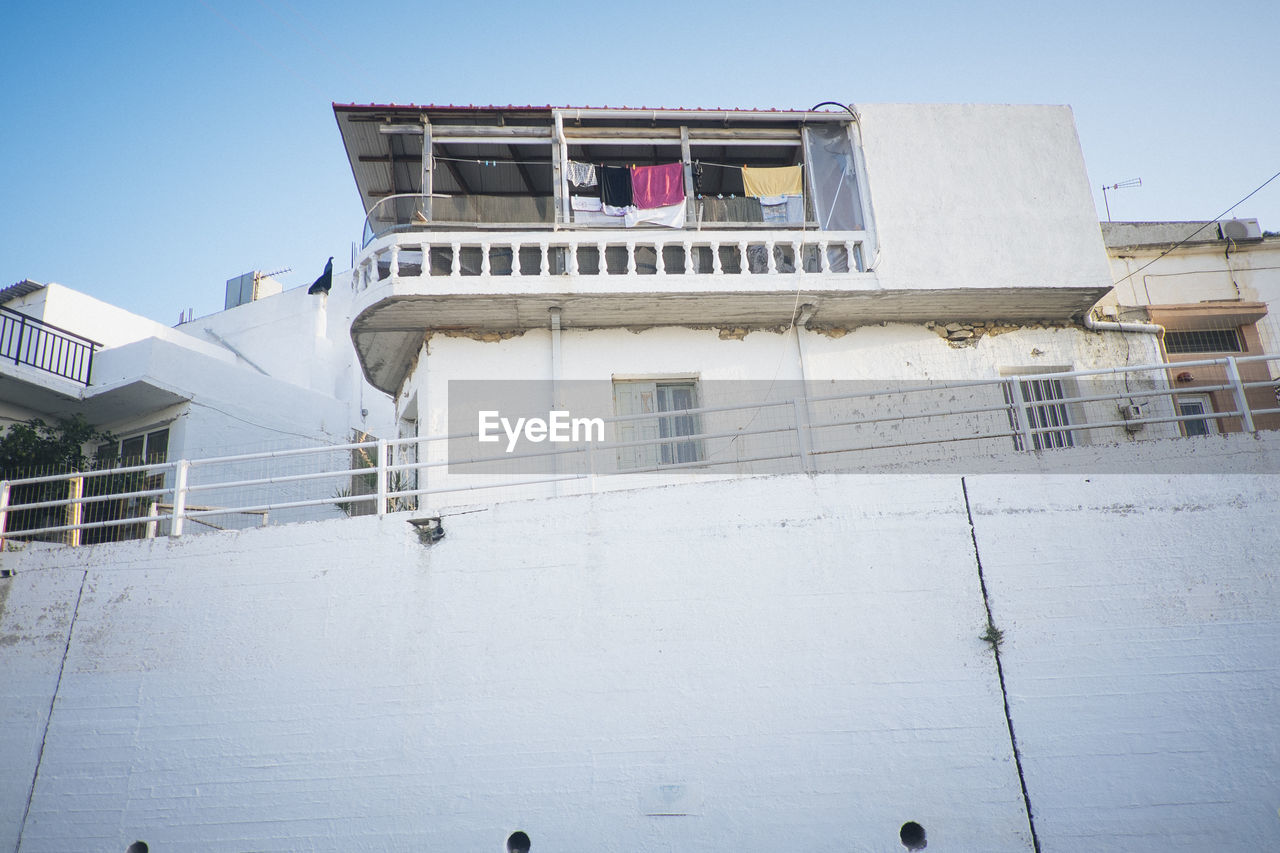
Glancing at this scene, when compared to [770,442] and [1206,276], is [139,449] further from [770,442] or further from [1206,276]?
[1206,276]

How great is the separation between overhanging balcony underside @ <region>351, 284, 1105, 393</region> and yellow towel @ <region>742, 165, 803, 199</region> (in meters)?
1.65

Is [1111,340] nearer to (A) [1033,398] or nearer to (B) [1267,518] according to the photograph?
(A) [1033,398]

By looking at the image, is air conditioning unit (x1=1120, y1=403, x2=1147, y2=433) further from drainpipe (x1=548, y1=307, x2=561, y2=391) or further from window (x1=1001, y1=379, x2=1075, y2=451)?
drainpipe (x1=548, y1=307, x2=561, y2=391)

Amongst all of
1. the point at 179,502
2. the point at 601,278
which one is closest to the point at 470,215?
the point at 601,278

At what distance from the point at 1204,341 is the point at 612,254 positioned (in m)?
9.54

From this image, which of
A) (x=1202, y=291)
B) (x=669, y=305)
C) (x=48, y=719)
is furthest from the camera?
(x=1202, y=291)

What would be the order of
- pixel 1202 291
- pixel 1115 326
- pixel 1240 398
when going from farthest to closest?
pixel 1202 291 < pixel 1115 326 < pixel 1240 398

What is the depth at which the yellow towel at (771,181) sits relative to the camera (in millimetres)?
12406

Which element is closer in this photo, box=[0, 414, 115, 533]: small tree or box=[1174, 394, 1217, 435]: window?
box=[0, 414, 115, 533]: small tree

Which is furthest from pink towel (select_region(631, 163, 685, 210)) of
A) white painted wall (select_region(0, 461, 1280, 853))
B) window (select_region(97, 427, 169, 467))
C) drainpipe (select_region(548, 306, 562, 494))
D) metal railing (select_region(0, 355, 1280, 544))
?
window (select_region(97, 427, 169, 467))

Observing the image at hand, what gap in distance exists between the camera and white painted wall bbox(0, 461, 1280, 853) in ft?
23.7

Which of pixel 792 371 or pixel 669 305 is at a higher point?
pixel 669 305

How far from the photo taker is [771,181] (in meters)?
12.5

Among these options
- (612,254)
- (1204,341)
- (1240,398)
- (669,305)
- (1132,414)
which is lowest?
(1240,398)
